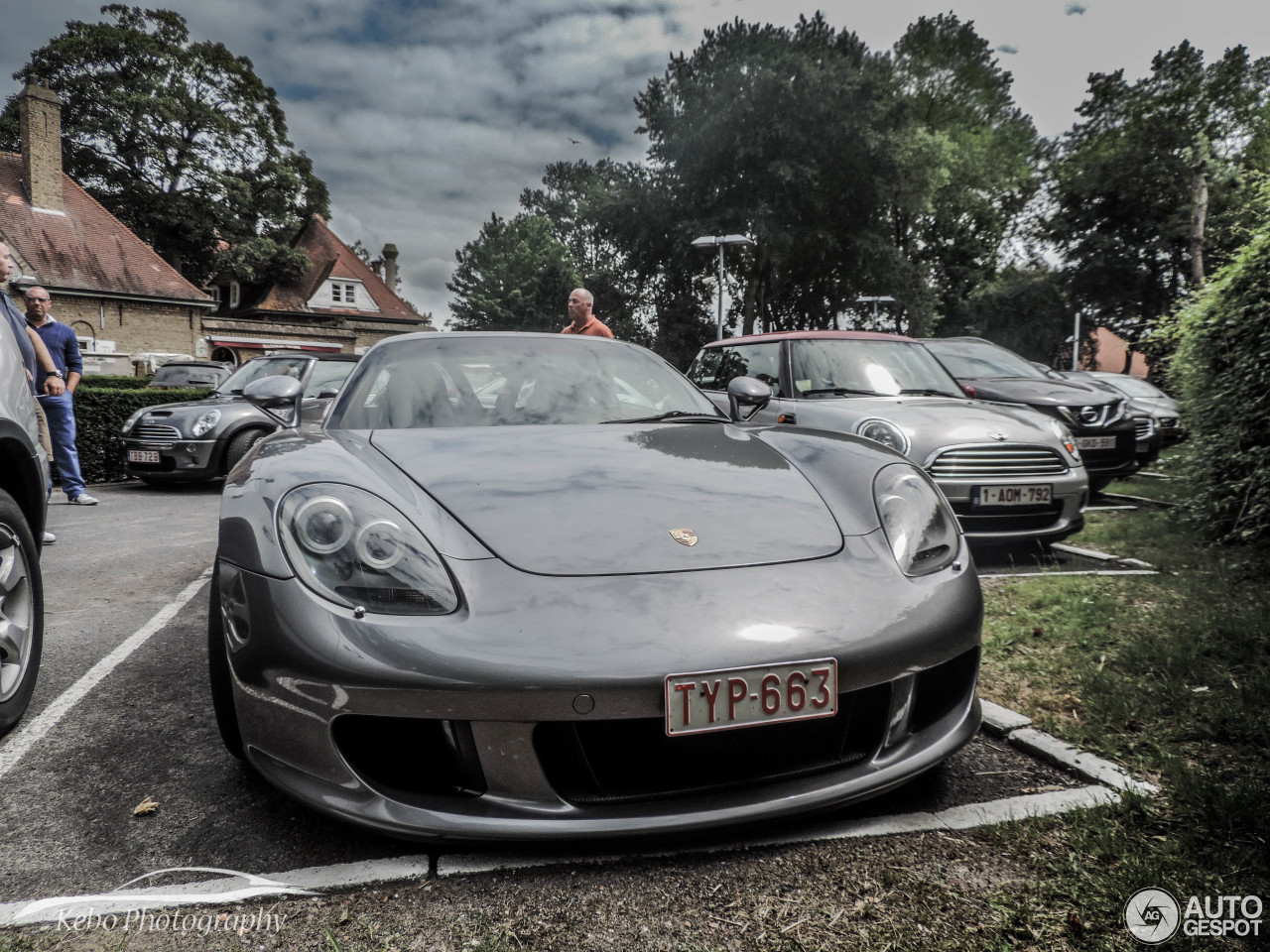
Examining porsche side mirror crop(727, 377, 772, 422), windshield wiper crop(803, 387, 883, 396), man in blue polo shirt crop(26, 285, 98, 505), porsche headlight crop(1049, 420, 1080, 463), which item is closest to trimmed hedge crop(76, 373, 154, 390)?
man in blue polo shirt crop(26, 285, 98, 505)

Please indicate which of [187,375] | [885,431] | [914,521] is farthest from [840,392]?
[187,375]

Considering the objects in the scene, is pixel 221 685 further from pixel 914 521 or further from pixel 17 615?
pixel 914 521

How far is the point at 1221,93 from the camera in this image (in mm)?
28984

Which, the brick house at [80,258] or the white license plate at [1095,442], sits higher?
the brick house at [80,258]

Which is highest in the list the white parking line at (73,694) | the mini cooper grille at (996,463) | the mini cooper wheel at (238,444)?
the mini cooper grille at (996,463)

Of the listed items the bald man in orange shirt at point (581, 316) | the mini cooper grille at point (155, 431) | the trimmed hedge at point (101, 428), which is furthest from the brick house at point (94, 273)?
the bald man in orange shirt at point (581, 316)

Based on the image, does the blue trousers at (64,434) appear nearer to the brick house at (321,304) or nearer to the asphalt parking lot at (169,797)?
the asphalt parking lot at (169,797)

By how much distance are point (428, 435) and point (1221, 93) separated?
118 ft

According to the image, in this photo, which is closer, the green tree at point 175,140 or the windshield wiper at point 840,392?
the windshield wiper at point 840,392

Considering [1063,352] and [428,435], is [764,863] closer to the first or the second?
[428,435]

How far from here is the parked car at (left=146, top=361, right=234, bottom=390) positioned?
13.8 metres

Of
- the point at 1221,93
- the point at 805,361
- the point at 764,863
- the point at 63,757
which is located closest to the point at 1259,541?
the point at 805,361

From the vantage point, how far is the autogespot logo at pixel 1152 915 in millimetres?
1551

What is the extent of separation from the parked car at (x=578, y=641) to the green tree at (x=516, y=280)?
1975 inches
